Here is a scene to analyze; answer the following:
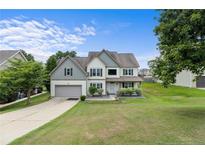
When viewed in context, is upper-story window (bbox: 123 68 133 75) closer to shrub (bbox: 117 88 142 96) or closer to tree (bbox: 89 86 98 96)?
shrub (bbox: 117 88 142 96)

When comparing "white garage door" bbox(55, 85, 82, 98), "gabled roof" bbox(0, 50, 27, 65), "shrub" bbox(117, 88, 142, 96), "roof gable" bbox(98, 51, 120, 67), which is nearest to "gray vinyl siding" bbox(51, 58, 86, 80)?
"white garage door" bbox(55, 85, 82, 98)

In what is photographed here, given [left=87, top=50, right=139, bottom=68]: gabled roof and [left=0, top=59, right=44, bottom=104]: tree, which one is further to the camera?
[left=87, top=50, right=139, bottom=68]: gabled roof

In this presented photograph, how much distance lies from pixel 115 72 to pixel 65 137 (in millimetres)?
21025

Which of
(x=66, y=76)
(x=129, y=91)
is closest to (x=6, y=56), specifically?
(x=66, y=76)

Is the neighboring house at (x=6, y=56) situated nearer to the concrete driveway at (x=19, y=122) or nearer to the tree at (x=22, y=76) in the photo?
the tree at (x=22, y=76)

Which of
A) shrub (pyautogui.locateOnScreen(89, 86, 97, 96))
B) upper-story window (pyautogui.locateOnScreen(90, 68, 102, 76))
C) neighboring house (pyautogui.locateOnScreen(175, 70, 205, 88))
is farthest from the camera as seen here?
neighboring house (pyautogui.locateOnScreen(175, 70, 205, 88))

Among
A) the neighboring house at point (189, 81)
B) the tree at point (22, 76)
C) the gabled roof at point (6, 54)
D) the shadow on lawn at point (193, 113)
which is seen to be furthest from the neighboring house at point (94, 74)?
the shadow on lawn at point (193, 113)

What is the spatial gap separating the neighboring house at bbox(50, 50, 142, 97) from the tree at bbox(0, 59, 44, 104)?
16.4 ft

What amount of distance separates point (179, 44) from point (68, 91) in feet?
57.1

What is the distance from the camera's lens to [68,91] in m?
25.7

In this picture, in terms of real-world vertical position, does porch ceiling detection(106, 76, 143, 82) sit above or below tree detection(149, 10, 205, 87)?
below

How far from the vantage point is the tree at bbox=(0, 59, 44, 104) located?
18592 millimetres
